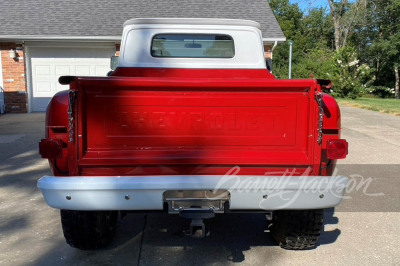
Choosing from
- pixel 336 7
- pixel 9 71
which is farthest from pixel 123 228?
pixel 336 7

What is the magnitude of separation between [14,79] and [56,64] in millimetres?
1525

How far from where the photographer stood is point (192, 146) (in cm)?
285

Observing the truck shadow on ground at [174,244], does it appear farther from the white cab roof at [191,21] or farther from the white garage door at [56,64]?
the white garage door at [56,64]

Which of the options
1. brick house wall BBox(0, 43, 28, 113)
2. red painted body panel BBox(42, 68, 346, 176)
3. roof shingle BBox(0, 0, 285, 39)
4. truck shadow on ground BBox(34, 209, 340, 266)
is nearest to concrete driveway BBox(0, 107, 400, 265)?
truck shadow on ground BBox(34, 209, 340, 266)

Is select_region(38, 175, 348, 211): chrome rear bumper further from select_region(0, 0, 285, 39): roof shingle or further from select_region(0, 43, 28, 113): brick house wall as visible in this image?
select_region(0, 43, 28, 113): brick house wall

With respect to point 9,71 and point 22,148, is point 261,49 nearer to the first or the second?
point 22,148

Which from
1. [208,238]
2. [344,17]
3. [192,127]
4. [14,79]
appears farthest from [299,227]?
[344,17]

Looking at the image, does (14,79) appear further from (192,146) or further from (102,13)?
(192,146)

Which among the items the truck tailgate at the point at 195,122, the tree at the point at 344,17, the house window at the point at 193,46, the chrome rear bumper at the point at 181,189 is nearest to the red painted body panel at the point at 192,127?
the truck tailgate at the point at 195,122

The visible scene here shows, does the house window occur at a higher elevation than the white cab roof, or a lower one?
lower

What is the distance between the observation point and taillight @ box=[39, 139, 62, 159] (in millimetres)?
2766

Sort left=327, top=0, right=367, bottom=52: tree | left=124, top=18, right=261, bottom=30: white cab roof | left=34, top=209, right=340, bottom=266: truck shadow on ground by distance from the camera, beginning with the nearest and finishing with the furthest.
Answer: left=34, top=209, right=340, bottom=266: truck shadow on ground, left=124, top=18, right=261, bottom=30: white cab roof, left=327, top=0, right=367, bottom=52: tree

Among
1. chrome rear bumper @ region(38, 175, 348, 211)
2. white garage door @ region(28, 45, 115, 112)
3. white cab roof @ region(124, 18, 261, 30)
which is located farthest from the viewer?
white garage door @ region(28, 45, 115, 112)

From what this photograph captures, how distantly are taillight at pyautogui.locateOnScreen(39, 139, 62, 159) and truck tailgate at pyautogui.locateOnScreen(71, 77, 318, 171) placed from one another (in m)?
0.18
